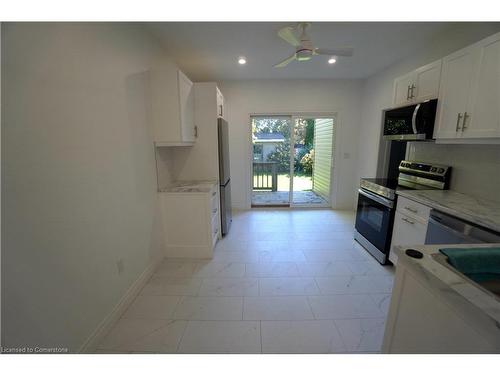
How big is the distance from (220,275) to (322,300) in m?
1.09

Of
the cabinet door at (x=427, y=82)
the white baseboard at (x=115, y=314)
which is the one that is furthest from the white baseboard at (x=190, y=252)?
the cabinet door at (x=427, y=82)

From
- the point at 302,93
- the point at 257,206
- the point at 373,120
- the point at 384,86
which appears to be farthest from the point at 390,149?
the point at 257,206

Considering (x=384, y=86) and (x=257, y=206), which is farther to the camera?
(x=257, y=206)

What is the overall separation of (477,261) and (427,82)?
7.24 feet

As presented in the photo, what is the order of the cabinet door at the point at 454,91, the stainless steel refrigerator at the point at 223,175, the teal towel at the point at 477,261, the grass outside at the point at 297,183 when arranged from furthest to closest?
the grass outside at the point at 297,183 < the stainless steel refrigerator at the point at 223,175 < the cabinet door at the point at 454,91 < the teal towel at the point at 477,261

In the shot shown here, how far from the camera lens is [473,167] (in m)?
2.13

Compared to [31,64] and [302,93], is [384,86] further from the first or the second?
[31,64]

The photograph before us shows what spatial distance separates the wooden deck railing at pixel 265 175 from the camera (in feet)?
16.8

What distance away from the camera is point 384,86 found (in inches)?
142

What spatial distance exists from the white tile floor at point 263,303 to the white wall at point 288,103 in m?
2.15

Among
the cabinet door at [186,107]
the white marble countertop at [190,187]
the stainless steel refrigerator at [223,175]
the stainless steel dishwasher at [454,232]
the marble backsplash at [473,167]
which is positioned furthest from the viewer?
the stainless steel refrigerator at [223,175]

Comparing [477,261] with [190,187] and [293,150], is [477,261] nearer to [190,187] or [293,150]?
[190,187]

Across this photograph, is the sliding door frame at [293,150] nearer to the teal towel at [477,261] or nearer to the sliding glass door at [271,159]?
the sliding glass door at [271,159]

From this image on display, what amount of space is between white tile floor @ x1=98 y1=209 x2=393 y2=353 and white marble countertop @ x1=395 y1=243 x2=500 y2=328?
101 cm
